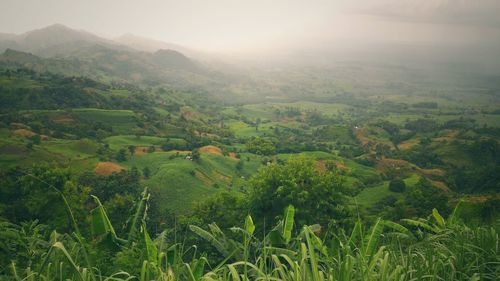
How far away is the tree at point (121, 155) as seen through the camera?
87.2 metres

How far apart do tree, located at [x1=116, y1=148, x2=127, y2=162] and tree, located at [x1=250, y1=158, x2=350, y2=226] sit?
198ft

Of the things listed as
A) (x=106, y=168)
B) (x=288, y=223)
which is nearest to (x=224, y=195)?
(x=288, y=223)

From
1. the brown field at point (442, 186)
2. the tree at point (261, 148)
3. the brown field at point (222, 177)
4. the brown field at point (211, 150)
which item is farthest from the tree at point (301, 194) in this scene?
the tree at point (261, 148)

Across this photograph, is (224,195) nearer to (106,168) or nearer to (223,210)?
(223,210)

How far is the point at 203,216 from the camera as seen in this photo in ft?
119

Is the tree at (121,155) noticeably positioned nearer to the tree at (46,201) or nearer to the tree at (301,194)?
the tree at (46,201)

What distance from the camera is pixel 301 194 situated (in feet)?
101

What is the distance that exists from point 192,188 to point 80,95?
88745mm

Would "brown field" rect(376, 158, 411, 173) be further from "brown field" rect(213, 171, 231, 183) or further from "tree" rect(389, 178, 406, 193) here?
"brown field" rect(213, 171, 231, 183)

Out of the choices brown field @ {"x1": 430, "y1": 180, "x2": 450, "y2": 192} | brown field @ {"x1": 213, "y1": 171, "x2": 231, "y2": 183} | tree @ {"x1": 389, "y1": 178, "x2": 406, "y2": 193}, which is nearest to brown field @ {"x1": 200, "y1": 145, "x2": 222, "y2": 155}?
brown field @ {"x1": 213, "y1": 171, "x2": 231, "y2": 183}

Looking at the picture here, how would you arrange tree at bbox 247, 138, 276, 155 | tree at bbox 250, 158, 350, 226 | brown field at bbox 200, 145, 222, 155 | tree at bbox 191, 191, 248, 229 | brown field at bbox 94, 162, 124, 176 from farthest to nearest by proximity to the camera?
tree at bbox 247, 138, 276, 155 < brown field at bbox 200, 145, 222, 155 < brown field at bbox 94, 162, 124, 176 < tree at bbox 191, 191, 248, 229 < tree at bbox 250, 158, 350, 226

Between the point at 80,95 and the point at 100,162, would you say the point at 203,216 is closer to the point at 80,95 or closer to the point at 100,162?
the point at 100,162

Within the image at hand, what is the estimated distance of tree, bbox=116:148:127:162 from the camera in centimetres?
8719

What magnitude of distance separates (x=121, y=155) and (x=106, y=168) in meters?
11.2
